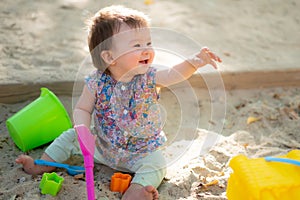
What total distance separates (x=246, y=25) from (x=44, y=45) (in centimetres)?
127

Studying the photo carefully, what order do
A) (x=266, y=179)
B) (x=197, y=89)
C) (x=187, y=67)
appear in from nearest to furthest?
(x=266, y=179) < (x=187, y=67) < (x=197, y=89)

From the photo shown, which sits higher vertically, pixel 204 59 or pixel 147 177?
pixel 204 59

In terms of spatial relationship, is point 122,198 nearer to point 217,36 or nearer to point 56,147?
point 56,147

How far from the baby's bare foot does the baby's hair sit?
18.6 inches

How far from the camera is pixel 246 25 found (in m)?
3.00

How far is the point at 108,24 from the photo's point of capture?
163 centimetres

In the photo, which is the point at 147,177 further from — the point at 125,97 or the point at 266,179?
the point at 266,179

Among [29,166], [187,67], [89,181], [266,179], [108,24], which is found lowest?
[29,166]

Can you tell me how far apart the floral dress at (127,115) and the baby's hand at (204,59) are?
0.56 feet

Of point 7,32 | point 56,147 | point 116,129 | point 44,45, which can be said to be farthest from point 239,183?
point 7,32

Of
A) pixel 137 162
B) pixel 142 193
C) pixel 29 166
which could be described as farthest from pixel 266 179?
pixel 29 166

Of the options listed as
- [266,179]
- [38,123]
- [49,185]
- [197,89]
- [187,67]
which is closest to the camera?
[266,179]

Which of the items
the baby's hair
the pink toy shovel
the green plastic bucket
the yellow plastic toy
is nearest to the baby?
the baby's hair

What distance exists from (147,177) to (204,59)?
1.51ft
